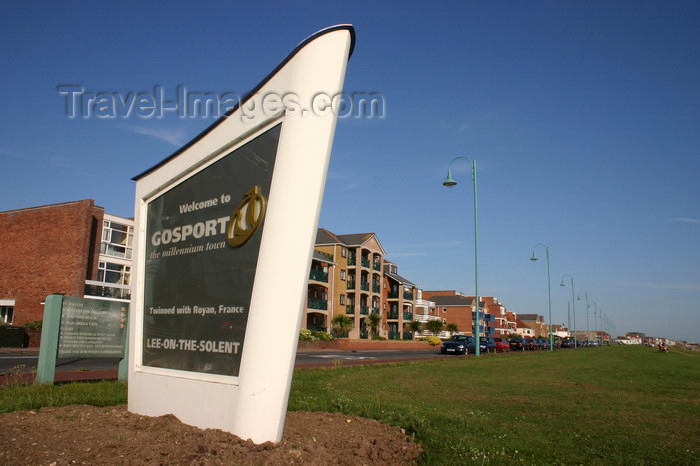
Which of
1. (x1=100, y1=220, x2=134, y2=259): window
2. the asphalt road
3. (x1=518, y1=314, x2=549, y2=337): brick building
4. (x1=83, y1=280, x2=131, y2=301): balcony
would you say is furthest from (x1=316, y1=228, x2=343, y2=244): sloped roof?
(x1=518, y1=314, x2=549, y2=337): brick building

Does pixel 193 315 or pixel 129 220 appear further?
pixel 129 220

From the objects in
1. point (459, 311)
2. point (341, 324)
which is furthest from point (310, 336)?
point (459, 311)

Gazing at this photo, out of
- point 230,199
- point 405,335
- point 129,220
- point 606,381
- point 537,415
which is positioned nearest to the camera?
point 230,199

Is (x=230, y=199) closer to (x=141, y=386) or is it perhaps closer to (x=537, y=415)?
(x=141, y=386)

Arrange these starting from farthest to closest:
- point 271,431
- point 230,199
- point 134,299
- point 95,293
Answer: point 95,293 < point 134,299 < point 230,199 < point 271,431

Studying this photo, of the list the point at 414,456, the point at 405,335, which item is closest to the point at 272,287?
the point at 414,456

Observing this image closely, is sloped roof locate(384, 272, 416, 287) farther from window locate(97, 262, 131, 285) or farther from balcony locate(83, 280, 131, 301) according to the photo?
balcony locate(83, 280, 131, 301)

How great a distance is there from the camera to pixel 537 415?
25.7 feet

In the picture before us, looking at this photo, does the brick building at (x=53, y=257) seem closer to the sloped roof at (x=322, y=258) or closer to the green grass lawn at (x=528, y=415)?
the sloped roof at (x=322, y=258)

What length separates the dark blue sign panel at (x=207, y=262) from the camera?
5.05 metres

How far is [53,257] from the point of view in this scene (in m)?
41.3

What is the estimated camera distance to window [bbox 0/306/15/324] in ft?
135

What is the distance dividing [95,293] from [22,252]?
6934mm

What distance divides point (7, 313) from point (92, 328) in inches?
1519
